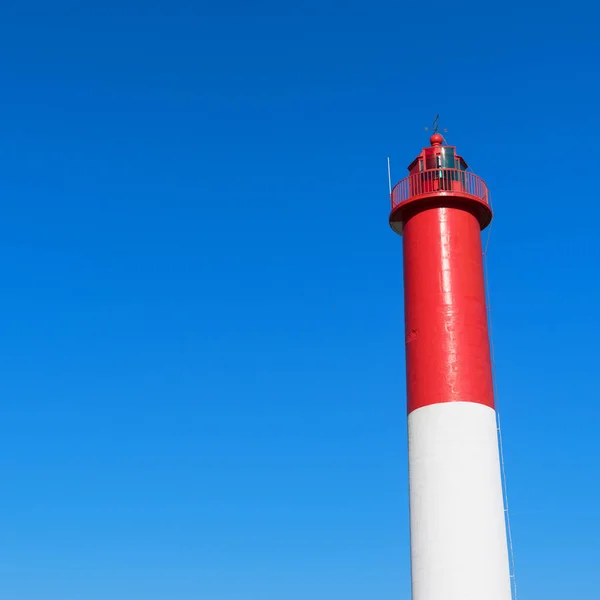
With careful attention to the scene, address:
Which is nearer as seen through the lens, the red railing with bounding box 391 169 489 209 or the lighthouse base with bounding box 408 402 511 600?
the lighthouse base with bounding box 408 402 511 600

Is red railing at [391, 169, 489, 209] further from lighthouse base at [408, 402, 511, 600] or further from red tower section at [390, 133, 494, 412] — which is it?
lighthouse base at [408, 402, 511, 600]

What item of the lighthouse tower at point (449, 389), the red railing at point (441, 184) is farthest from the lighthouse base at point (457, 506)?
the red railing at point (441, 184)

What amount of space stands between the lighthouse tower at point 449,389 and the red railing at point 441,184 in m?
0.03

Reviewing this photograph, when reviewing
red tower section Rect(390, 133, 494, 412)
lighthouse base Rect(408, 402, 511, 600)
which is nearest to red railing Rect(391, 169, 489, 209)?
red tower section Rect(390, 133, 494, 412)

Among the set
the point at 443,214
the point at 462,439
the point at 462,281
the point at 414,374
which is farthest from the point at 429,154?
the point at 462,439

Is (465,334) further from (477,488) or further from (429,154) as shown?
(429,154)

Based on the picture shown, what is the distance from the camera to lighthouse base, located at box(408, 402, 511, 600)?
23359mm

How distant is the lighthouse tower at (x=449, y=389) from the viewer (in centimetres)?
2358

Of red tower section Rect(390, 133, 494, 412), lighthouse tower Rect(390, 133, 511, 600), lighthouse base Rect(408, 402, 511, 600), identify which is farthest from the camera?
red tower section Rect(390, 133, 494, 412)

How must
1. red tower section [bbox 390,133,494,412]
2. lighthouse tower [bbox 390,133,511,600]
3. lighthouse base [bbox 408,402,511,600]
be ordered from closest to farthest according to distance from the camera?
lighthouse base [bbox 408,402,511,600] < lighthouse tower [bbox 390,133,511,600] < red tower section [bbox 390,133,494,412]

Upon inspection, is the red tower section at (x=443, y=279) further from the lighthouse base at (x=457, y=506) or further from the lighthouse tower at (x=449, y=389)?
the lighthouse base at (x=457, y=506)

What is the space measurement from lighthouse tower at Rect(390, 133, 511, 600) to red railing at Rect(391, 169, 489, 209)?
30 mm

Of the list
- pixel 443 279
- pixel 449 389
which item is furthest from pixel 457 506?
pixel 443 279

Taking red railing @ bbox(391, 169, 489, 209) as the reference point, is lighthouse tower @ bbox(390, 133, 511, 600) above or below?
below
